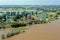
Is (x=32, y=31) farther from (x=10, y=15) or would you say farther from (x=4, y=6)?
(x=4, y=6)

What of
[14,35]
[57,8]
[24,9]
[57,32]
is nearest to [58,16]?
[57,8]

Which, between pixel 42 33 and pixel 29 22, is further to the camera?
pixel 29 22

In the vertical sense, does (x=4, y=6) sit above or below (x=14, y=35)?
above

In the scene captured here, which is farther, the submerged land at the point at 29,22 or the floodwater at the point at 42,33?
the submerged land at the point at 29,22

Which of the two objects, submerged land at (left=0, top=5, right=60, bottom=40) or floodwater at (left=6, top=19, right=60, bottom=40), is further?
submerged land at (left=0, top=5, right=60, bottom=40)
